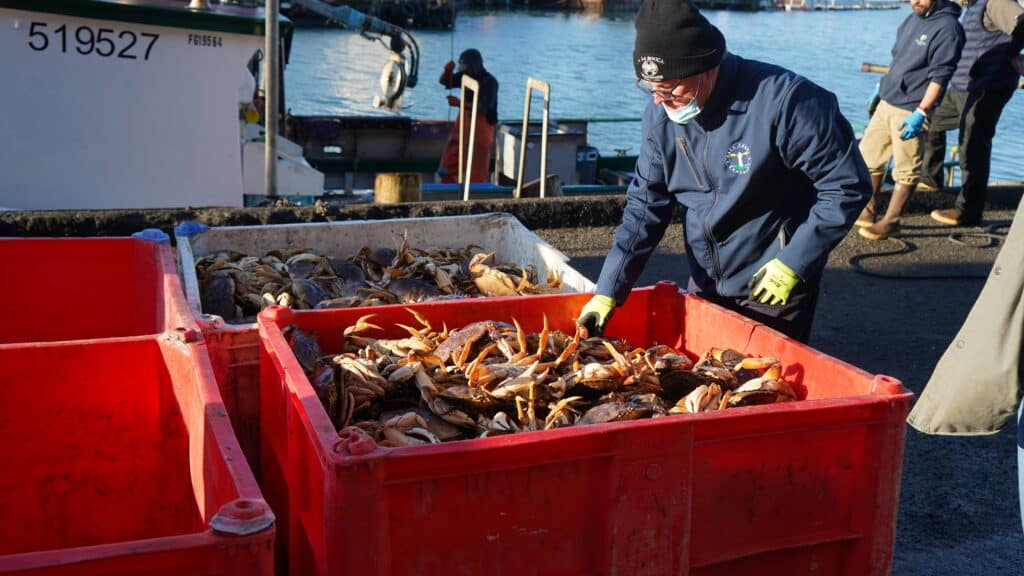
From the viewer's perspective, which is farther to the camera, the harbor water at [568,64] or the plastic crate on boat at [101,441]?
the harbor water at [568,64]

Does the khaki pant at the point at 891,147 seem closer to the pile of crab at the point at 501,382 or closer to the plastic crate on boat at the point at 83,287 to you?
the pile of crab at the point at 501,382

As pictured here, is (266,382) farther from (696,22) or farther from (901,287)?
(901,287)

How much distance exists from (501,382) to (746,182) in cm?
108

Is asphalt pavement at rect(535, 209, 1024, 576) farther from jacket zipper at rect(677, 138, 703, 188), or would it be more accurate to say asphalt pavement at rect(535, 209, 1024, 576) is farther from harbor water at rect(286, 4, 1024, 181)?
harbor water at rect(286, 4, 1024, 181)

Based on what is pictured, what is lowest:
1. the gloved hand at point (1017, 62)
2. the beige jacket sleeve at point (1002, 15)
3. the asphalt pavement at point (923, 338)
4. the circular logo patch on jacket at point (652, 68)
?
the asphalt pavement at point (923, 338)

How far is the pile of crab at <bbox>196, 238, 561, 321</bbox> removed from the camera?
4.22 meters

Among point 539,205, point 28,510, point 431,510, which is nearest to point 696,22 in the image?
point 431,510

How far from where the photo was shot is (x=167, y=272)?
354 centimetres

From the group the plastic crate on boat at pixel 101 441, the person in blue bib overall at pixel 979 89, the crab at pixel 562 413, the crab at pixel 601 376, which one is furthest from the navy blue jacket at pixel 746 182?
the person in blue bib overall at pixel 979 89

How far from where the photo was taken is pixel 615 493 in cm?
219

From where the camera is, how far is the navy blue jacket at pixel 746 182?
121 inches

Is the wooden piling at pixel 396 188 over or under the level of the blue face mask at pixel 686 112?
under

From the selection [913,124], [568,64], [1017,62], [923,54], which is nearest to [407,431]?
[913,124]

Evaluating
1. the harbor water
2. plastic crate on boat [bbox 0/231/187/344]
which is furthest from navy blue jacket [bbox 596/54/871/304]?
the harbor water
